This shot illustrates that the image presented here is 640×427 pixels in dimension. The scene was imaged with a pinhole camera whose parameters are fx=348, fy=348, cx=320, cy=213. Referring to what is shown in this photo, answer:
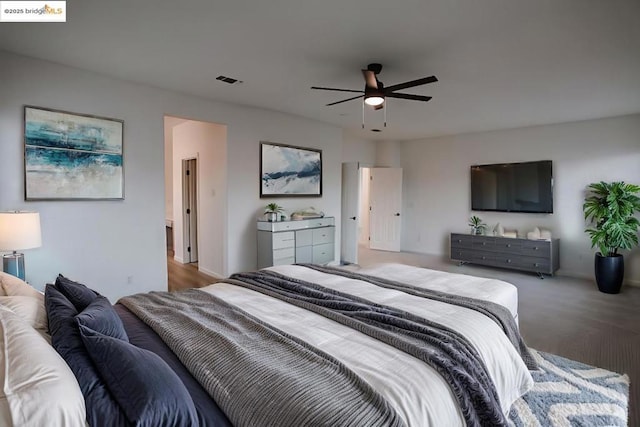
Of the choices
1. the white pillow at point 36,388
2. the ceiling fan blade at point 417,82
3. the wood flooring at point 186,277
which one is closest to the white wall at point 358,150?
the wood flooring at point 186,277

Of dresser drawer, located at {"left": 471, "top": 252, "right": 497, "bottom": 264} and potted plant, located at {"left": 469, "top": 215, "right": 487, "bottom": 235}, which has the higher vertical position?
potted plant, located at {"left": 469, "top": 215, "right": 487, "bottom": 235}

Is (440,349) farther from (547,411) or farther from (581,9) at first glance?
(581,9)

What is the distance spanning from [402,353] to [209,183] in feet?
15.5

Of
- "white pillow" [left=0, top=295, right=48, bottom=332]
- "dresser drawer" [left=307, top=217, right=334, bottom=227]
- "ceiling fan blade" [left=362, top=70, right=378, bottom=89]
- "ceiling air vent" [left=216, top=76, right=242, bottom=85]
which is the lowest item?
"white pillow" [left=0, top=295, right=48, bottom=332]

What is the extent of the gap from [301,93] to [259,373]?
12.4ft

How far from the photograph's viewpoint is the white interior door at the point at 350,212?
6.72 m

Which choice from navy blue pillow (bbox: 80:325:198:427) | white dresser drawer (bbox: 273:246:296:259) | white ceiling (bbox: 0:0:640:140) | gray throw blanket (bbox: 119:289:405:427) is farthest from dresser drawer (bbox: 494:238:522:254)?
navy blue pillow (bbox: 80:325:198:427)

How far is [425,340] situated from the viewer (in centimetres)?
155

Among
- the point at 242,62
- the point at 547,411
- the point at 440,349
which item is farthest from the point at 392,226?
the point at 440,349

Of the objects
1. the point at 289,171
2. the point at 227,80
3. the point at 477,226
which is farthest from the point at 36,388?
the point at 477,226

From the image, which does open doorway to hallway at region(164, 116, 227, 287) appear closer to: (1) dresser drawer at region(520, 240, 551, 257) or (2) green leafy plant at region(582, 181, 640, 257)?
(1) dresser drawer at region(520, 240, 551, 257)

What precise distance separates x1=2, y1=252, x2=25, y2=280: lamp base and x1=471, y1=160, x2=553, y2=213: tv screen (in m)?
6.87

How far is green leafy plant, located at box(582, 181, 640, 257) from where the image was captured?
477 centimetres

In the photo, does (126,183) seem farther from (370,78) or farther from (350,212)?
(350,212)
